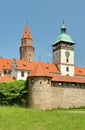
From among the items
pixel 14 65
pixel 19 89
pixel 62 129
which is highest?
pixel 14 65

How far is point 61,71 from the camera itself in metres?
74.6

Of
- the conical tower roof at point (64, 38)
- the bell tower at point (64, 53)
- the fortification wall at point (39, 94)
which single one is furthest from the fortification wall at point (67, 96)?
the conical tower roof at point (64, 38)

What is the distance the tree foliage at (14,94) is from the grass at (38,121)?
40.8 ft

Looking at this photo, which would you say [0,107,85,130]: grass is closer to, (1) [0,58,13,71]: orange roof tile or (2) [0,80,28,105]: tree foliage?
(2) [0,80,28,105]: tree foliage

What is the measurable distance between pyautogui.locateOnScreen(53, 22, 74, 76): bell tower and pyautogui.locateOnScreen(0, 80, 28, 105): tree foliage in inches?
1300

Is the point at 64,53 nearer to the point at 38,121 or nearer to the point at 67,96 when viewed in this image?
the point at 67,96

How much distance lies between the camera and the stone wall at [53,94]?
4112 centimetres

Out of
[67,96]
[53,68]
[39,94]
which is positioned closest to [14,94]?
[39,94]

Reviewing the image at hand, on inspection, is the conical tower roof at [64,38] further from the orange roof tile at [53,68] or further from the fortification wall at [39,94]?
the fortification wall at [39,94]

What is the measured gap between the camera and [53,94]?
42688 millimetres

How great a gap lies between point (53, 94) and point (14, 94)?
5.03 m

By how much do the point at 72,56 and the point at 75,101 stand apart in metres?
35.8

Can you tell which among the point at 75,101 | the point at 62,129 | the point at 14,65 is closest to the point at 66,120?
the point at 62,129

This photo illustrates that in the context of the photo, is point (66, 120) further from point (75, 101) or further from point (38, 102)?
point (75, 101)
